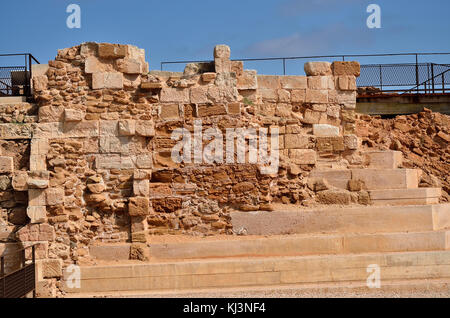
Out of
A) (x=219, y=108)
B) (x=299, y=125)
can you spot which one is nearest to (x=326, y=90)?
(x=299, y=125)

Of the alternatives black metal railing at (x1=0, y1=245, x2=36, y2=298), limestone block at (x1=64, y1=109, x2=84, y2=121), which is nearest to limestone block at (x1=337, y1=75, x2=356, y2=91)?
limestone block at (x1=64, y1=109, x2=84, y2=121)

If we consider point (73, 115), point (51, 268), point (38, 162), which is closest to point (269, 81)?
point (73, 115)

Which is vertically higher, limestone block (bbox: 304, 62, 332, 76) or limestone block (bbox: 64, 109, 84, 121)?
limestone block (bbox: 304, 62, 332, 76)

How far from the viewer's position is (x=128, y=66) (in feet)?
34.8

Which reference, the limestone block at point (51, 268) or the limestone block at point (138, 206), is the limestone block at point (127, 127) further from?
the limestone block at point (51, 268)

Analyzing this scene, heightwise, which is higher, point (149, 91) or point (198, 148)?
point (149, 91)

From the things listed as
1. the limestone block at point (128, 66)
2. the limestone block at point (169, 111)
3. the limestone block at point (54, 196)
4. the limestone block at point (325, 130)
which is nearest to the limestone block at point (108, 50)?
the limestone block at point (128, 66)

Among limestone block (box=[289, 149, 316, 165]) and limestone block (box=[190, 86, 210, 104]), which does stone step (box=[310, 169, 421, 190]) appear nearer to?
limestone block (box=[289, 149, 316, 165])

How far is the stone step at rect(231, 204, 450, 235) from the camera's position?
10.5 meters

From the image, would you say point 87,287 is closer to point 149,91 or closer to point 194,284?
point 194,284

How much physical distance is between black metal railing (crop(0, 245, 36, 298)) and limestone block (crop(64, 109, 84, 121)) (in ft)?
7.96

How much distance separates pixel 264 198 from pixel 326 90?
2.94 meters

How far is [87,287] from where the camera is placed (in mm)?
9719
